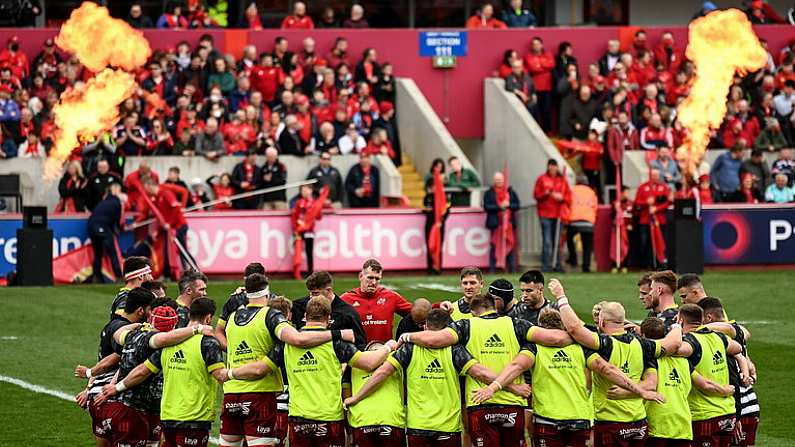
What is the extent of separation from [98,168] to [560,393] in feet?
56.3

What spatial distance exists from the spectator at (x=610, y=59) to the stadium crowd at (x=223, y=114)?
465 centimetres

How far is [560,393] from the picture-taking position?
1253 cm

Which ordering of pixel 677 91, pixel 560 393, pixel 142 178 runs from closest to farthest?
pixel 560 393, pixel 142 178, pixel 677 91

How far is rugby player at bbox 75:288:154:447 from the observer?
43.5 feet

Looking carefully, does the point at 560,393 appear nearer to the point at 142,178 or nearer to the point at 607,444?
the point at 607,444

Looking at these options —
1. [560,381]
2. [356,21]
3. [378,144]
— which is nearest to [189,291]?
[560,381]

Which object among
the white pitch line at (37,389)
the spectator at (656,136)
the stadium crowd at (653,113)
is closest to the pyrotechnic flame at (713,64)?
the stadium crowd at (653,113)

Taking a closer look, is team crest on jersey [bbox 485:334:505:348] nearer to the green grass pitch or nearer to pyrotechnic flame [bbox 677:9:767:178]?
the green grass pitch

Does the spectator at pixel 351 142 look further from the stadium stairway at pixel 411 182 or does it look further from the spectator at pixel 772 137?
the spectator at pixel 772 137

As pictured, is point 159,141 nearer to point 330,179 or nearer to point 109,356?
point 330,179

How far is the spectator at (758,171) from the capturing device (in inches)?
1203

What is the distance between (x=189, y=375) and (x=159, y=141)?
17.5 metres

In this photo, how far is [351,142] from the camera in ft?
102

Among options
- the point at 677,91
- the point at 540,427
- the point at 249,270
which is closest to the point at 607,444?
the point at 540,427
